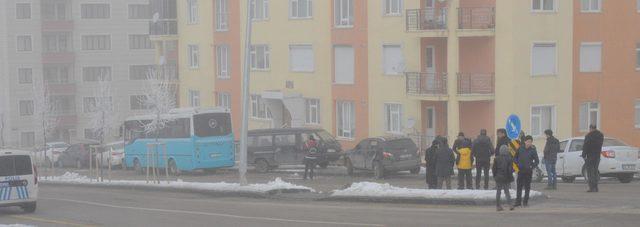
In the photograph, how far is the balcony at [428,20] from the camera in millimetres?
42531

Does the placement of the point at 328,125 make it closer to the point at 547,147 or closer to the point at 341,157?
the point at 341,157

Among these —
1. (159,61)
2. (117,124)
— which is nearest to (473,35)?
(159,61)

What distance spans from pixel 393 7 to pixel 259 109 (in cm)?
1305

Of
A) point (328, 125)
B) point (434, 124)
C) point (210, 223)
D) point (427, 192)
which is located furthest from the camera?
point (328, 125)

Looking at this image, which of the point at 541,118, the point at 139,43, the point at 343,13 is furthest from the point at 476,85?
the point at 139,43

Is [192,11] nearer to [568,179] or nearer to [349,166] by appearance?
[349,166]

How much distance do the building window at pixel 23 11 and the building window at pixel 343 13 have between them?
40687 millimetres

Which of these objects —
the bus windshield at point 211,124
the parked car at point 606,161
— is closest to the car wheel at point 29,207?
the parked car at point 606,161

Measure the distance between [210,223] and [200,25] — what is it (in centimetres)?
3917

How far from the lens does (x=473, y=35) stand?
4181 centimetres

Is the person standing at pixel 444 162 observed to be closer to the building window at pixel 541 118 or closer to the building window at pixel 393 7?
the building window at pixel 541 118

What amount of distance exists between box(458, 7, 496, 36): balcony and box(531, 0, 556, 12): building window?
1549 millimetres

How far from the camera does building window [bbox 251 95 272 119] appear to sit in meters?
55.2

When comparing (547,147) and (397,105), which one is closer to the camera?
(547,147)
